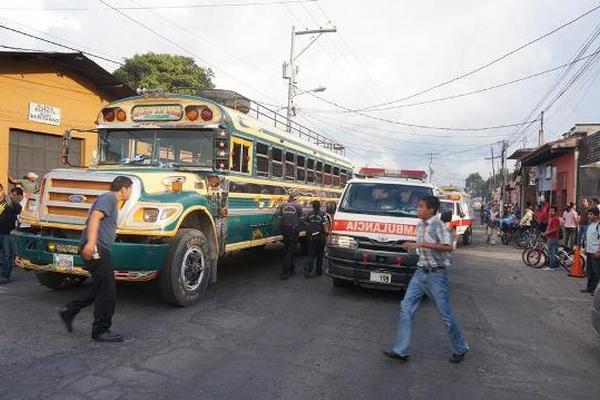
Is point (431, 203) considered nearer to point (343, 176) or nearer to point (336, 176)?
point (336, 176)

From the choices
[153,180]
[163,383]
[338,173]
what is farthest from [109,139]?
[338,173]

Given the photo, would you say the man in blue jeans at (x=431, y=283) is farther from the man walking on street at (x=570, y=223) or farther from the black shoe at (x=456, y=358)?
the man walking on street at (x=570, y=223)

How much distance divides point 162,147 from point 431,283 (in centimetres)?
487

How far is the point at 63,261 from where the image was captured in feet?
23.7

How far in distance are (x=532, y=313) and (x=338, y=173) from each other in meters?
9.14

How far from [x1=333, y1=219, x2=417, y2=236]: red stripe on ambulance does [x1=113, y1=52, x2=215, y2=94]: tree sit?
70.5 feet

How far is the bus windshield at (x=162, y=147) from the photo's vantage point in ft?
29.0

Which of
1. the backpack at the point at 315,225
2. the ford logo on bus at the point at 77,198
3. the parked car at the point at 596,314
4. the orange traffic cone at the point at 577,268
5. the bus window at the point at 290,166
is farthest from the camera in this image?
the orange traffic cone at the point at 577,268

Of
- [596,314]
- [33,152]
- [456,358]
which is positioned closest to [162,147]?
[456,358]

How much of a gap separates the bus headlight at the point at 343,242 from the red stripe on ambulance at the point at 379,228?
14 centimetres

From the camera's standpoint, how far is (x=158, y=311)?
7582 millimetres

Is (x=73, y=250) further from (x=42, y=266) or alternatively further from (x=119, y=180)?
(x=119, y=180)

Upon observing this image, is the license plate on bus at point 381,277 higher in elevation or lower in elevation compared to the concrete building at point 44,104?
lower

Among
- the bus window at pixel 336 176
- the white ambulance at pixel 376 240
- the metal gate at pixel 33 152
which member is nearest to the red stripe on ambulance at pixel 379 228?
the white ambulance at pixel 376 240
